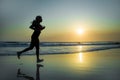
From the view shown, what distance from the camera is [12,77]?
9.53 metres

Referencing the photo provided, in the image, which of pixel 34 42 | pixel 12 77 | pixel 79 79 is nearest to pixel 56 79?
pixel 79 79

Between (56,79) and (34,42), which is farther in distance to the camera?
(34,42)

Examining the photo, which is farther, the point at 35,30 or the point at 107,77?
the point at 35,30

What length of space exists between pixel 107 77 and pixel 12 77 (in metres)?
2.65

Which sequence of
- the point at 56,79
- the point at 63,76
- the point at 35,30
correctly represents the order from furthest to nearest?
the point at 35,30
the point at 63,76
the point at 56,79

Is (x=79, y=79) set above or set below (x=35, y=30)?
below

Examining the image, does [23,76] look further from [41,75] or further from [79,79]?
[79,79]

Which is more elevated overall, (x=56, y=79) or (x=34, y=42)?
(x=34, y=42)

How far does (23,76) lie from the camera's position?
9805mm

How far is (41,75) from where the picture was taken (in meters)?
9.91

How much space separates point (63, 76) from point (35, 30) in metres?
4.14

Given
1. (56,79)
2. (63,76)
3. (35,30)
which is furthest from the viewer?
(35,30)

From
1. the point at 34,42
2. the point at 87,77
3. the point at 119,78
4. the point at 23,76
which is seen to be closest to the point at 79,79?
the point at 87,77

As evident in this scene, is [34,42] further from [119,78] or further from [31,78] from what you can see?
[119,78]
